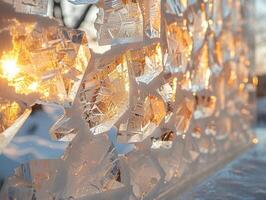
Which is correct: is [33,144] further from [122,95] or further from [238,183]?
[238,183]

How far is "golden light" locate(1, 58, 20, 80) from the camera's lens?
456mm

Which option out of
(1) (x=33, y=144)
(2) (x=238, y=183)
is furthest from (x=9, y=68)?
(2) (x=238, y=183)

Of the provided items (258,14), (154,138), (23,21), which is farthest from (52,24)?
(258,14)

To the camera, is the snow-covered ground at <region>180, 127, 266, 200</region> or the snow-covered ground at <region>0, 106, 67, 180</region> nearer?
the snow-covered ground at <region>0, 106, 67, 180</region>

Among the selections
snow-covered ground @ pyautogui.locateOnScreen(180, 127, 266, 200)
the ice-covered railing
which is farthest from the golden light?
snow-covered ground @ pyautogui.locateOnScreen(180, 127, 266, 200)

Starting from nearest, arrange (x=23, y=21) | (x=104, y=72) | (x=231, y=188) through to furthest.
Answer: (x=23, y=21) < (x=104, y=72) < (x=231, y=188)

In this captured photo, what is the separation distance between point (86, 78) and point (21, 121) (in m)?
0.10

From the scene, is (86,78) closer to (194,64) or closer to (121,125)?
(121,125)

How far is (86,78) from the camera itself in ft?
1.79

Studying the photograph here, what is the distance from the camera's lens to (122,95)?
61 centimetres

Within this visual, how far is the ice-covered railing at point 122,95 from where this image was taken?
48 centimetres

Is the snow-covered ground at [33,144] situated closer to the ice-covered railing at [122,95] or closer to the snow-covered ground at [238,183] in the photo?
the ice-covered railing at [122,95]

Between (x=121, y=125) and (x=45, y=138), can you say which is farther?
(x=121, y=125)

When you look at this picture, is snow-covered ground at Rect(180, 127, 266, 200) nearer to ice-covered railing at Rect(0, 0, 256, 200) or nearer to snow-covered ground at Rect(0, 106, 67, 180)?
ice-covered railing at Rect(0, 0, 256, 200)
